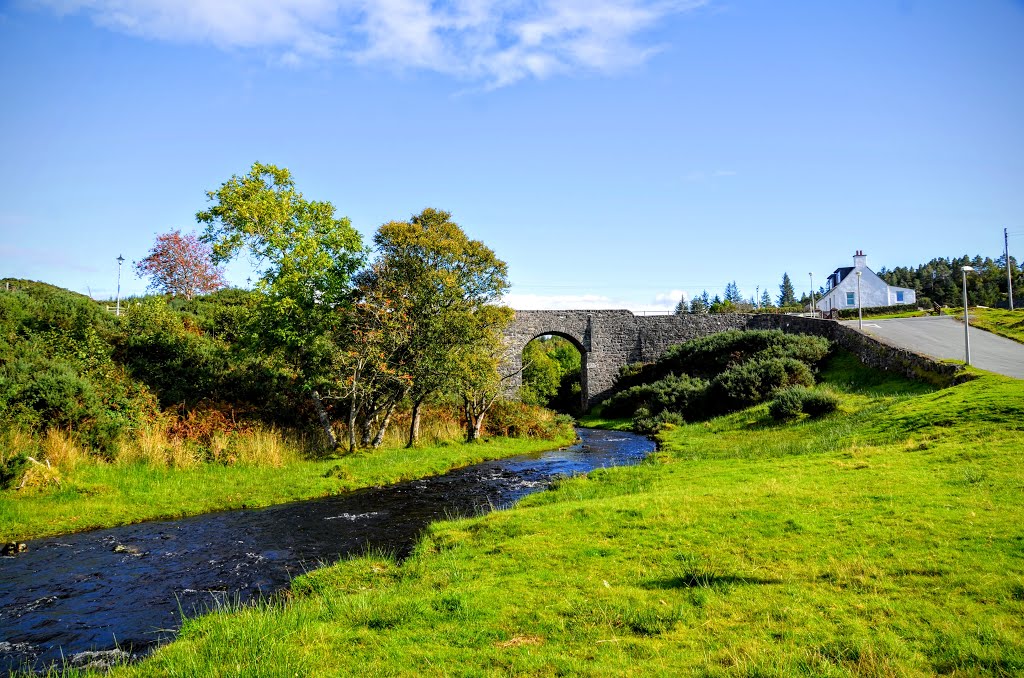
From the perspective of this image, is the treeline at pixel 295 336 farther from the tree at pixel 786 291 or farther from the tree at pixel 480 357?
the tree at pixel 786 291

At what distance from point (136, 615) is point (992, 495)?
12.7m

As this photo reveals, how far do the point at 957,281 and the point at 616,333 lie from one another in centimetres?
7276

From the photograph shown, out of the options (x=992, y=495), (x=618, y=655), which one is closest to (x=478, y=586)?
(x=618, y=655)

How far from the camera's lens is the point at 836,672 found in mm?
4887

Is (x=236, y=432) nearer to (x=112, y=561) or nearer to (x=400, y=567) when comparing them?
(x=112, y=561)

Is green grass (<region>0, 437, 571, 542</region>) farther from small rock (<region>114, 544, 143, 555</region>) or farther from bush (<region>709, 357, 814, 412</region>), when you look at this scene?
bush (<region>709, 357, 814, 412</region>)

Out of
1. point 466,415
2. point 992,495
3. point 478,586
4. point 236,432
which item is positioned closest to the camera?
point 478,586

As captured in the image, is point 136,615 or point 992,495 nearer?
point 136,615

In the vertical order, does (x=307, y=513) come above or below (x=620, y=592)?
below

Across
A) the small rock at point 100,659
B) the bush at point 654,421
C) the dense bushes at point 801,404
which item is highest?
the dense bushes at point 801,404

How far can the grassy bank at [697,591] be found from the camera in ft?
17.9

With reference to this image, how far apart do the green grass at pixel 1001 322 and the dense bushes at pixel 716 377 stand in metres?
9.05

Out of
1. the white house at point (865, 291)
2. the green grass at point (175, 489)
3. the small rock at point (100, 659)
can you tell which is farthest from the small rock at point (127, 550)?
the white house at point (865, 291)

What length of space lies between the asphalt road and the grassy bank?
13.7m
